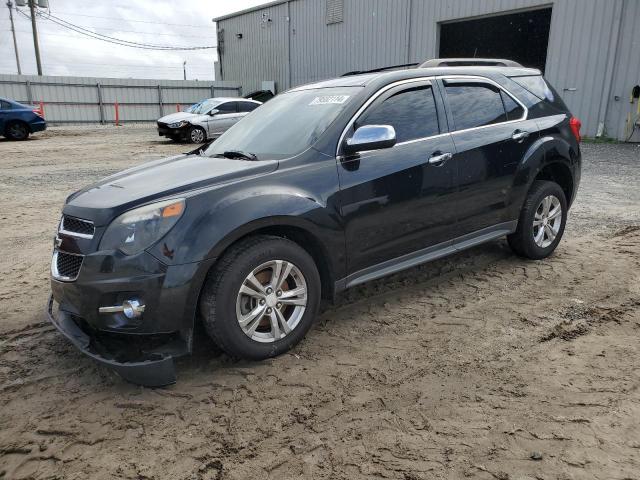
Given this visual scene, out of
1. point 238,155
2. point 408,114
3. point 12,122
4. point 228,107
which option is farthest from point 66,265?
point 12,122

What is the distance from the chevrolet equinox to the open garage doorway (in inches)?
556

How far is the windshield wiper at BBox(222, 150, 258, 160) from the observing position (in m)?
3.56

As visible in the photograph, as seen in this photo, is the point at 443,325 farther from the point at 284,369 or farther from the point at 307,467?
the point at 307,467

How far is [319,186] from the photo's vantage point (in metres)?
3.26

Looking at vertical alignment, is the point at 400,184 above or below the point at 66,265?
above

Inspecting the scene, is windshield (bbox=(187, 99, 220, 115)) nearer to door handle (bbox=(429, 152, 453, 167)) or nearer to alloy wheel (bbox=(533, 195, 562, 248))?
alloy wheel (bbox=(533, 195, 562, 248))

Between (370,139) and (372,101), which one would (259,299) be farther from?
(372,101)

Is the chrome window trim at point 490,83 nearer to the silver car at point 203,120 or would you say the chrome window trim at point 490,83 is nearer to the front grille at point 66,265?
the front grille at point 66,265

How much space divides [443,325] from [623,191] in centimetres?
621

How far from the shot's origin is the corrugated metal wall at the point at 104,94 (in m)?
27.3

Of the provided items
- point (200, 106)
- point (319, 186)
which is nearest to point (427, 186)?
point (319, 186)

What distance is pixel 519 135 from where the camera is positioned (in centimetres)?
438

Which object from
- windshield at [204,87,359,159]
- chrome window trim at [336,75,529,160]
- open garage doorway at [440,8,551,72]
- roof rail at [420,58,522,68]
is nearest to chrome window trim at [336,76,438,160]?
chrome window trim at [336,75,529,160]

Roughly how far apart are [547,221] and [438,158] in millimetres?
1713
